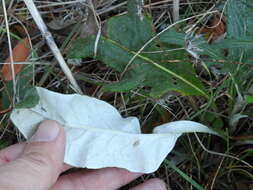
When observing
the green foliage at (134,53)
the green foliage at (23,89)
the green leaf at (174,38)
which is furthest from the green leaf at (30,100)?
the green leaf at (174,38)

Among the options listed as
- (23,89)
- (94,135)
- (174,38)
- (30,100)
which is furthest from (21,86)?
(174,38)

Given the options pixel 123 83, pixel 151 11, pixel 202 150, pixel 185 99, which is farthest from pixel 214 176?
pixel 151 11

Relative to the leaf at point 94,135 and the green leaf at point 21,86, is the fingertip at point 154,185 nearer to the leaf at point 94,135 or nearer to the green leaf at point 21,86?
the leaf at point 94,135

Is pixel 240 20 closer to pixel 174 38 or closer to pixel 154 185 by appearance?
pixel 174 38

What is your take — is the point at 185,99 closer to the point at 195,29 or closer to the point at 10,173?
the point at 195,29

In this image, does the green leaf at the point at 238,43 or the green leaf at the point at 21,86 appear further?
the green leaf at the point at 21,86

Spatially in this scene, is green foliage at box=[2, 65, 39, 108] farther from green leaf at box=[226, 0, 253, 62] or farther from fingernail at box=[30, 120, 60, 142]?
green leaf at box=[226, 0, 253, 62]
